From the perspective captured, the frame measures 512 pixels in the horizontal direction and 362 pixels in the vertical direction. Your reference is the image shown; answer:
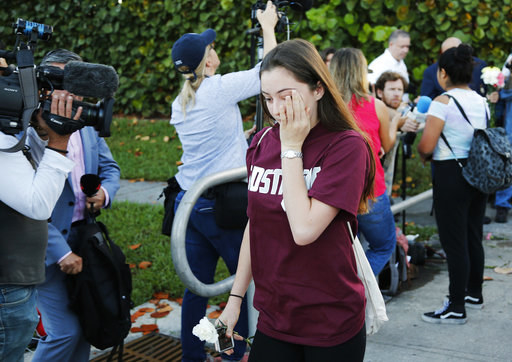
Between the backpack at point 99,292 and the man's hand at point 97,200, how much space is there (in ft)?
0.39

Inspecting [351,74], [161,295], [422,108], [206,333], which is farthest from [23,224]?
[422,108]

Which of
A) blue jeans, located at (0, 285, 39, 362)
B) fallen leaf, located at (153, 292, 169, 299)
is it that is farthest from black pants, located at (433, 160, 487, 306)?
blue jeans, located at (0, 285, 39, 362)

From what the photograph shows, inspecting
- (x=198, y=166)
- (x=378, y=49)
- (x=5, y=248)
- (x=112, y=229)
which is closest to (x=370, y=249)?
(x=198, y=166)

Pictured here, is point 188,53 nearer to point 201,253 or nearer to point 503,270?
point 201,253

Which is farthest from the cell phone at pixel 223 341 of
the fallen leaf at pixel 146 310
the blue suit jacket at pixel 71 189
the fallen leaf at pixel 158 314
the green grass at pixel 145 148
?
the green grass at pixel 145 148

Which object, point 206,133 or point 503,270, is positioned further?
point 503,270

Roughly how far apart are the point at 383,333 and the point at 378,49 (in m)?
6.06

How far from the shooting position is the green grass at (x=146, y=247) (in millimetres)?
4996

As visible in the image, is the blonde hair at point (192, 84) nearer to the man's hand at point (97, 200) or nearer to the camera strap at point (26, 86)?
the man's hand at point (97, 200)

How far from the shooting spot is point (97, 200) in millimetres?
3131

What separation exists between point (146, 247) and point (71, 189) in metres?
2.90

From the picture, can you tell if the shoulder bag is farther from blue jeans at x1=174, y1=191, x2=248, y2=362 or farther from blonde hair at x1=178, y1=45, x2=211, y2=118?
blonde hair at x1=178, y1=45, x2=211, y2=118

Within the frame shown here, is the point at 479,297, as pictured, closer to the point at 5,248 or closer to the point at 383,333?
the point at 383,333

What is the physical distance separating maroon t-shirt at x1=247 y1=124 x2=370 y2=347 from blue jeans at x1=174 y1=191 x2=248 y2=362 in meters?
1.32
